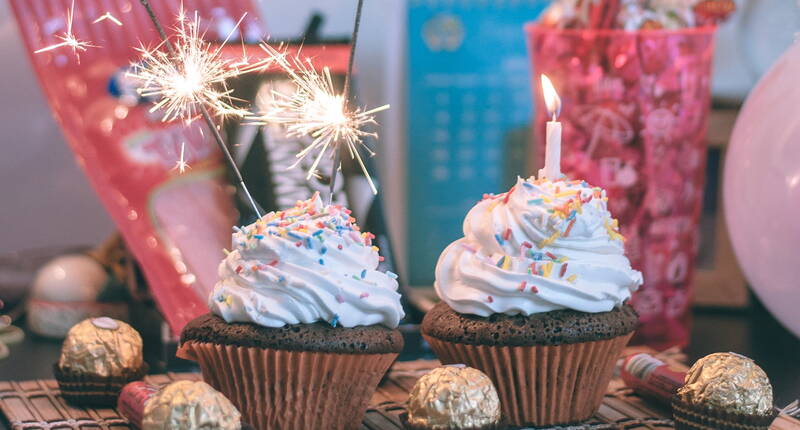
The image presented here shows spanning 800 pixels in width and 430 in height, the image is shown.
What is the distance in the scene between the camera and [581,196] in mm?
1609

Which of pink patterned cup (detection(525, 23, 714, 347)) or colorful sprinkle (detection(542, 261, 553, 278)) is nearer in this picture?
colorful sprinkle (detection(542, 261, 553, 278))

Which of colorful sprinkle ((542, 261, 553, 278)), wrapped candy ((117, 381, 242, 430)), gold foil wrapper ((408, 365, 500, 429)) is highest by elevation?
colorful sprinkle ((542, 261, 553, 278))

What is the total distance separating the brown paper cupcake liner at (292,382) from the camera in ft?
4.89

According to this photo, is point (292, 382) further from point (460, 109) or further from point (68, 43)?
point (460, 109)

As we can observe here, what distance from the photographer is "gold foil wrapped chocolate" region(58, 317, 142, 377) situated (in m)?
1.64

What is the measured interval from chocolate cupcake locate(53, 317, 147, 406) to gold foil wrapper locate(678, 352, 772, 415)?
0.79 meters

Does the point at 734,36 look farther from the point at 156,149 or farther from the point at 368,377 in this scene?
the point at 368,377

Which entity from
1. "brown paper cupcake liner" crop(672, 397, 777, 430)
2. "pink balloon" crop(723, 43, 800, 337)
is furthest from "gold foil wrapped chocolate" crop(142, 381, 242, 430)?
"pink balloon" crop(723, 43, 800, 337)

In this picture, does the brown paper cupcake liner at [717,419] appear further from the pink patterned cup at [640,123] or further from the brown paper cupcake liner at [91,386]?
the brown paper cupcake liner at [91,386]

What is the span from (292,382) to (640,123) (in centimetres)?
87

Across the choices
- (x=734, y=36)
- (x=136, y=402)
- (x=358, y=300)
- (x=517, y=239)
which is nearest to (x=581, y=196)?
(x=517, y=239)

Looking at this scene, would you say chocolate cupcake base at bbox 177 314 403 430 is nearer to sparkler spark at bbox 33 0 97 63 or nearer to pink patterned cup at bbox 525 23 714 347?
sparkler spark at bbox 33 0 97 63

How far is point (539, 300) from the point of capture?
5.13 feet

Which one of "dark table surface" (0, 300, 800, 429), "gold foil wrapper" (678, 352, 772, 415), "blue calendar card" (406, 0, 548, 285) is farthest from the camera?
"blue calendar card" (406, 0, 548, 285)
